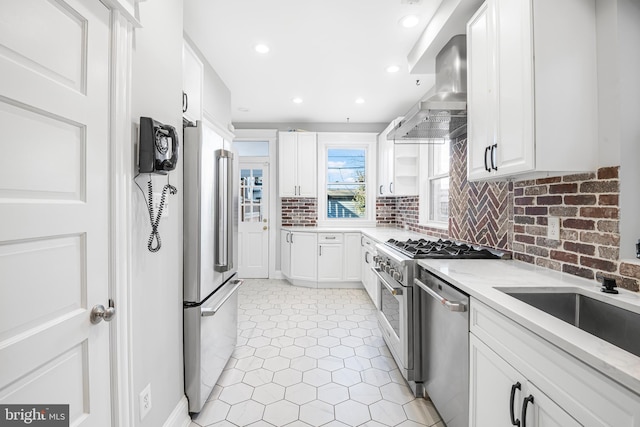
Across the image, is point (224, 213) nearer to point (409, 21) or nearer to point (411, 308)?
point (411, 308)

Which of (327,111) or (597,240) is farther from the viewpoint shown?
(327,111)

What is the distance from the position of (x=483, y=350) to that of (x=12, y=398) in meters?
1.56

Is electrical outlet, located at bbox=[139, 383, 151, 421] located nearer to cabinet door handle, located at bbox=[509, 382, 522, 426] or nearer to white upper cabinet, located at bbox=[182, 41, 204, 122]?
cabinet door handle, located at bbox=[509, 382, 522, 426]

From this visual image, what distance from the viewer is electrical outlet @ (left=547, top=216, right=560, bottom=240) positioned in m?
1.55

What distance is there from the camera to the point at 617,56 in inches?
48.6

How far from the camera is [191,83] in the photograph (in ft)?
7.20

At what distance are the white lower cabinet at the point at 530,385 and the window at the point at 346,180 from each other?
3.65 meters

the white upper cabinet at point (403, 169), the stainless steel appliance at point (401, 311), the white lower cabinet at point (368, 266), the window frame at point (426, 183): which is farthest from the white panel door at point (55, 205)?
the white upper cabinet at point (403, 169)

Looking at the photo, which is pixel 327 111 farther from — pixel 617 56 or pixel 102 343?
pixel 102 343

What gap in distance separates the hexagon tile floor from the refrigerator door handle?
2.83 feet

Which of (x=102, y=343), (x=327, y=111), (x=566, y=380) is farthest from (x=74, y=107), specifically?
(x=327, y=111)

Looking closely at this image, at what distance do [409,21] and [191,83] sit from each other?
5.66 feet

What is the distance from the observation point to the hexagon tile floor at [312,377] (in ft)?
5.69

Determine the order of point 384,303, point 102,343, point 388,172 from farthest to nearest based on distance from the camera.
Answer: point 388,172 → point 384,303 → point 102,343
